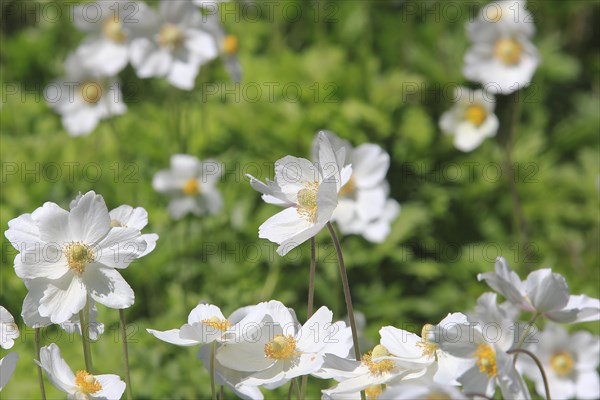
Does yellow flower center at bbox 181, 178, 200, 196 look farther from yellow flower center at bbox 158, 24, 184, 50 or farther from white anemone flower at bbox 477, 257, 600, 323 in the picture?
white anemone flower at bbox 477, 257, 600, 323

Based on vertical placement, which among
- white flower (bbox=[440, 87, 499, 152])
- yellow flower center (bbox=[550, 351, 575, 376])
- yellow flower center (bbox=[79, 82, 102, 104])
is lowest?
yellow flower center (bbox=[550, 351, 575, 376])

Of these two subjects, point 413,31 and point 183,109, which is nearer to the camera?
point 183,109

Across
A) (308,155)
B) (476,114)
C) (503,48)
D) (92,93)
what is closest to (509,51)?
(503,48)

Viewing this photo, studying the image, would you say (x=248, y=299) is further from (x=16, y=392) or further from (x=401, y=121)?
(x=401, y=121)

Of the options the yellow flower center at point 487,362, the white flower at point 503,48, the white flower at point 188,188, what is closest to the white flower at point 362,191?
the white flower at point 188,188

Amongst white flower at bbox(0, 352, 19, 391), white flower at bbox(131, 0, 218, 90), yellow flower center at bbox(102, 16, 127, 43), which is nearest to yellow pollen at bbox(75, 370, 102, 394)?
white flower at bbox(0, 352, 19, 391)

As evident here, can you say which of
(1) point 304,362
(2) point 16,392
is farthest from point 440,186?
(1) point 304,362

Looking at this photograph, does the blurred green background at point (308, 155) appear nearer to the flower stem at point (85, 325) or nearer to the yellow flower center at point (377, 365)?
the flower stem at point (85, 325)

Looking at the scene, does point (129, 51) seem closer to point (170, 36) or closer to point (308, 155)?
point (170, 36)

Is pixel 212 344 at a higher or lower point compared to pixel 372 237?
higher
